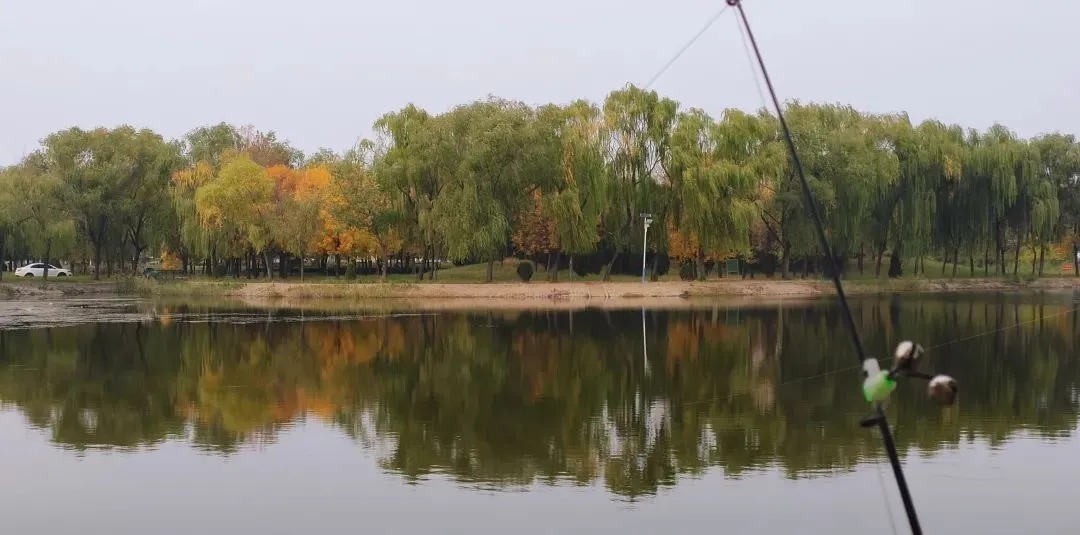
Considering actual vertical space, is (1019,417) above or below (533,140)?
below

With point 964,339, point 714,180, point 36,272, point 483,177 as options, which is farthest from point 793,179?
point 36,272

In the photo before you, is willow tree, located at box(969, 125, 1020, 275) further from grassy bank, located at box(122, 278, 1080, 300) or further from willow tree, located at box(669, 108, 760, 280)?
willow tree, located at box(669, 108, 760, 280)

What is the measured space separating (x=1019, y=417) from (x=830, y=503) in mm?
7874

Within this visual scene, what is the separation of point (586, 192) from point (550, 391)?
3593 cm

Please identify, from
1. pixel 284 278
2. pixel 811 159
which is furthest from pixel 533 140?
pixel 284 278

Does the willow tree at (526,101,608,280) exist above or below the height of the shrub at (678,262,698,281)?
above

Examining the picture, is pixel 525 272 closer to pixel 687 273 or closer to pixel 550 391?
pixel 687 273

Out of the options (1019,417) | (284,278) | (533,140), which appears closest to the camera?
(1019,417)

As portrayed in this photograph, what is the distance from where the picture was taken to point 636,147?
193ft

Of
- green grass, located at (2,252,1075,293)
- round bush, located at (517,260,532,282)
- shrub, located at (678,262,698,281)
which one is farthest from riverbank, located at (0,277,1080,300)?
shrub, located at (678,262,698,281)

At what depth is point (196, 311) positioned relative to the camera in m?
51.7

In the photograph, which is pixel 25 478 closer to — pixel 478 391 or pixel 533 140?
pixel 478 391

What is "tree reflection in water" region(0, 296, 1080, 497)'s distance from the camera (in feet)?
55.7

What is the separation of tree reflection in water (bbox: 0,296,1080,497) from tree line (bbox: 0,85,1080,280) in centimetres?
1774
